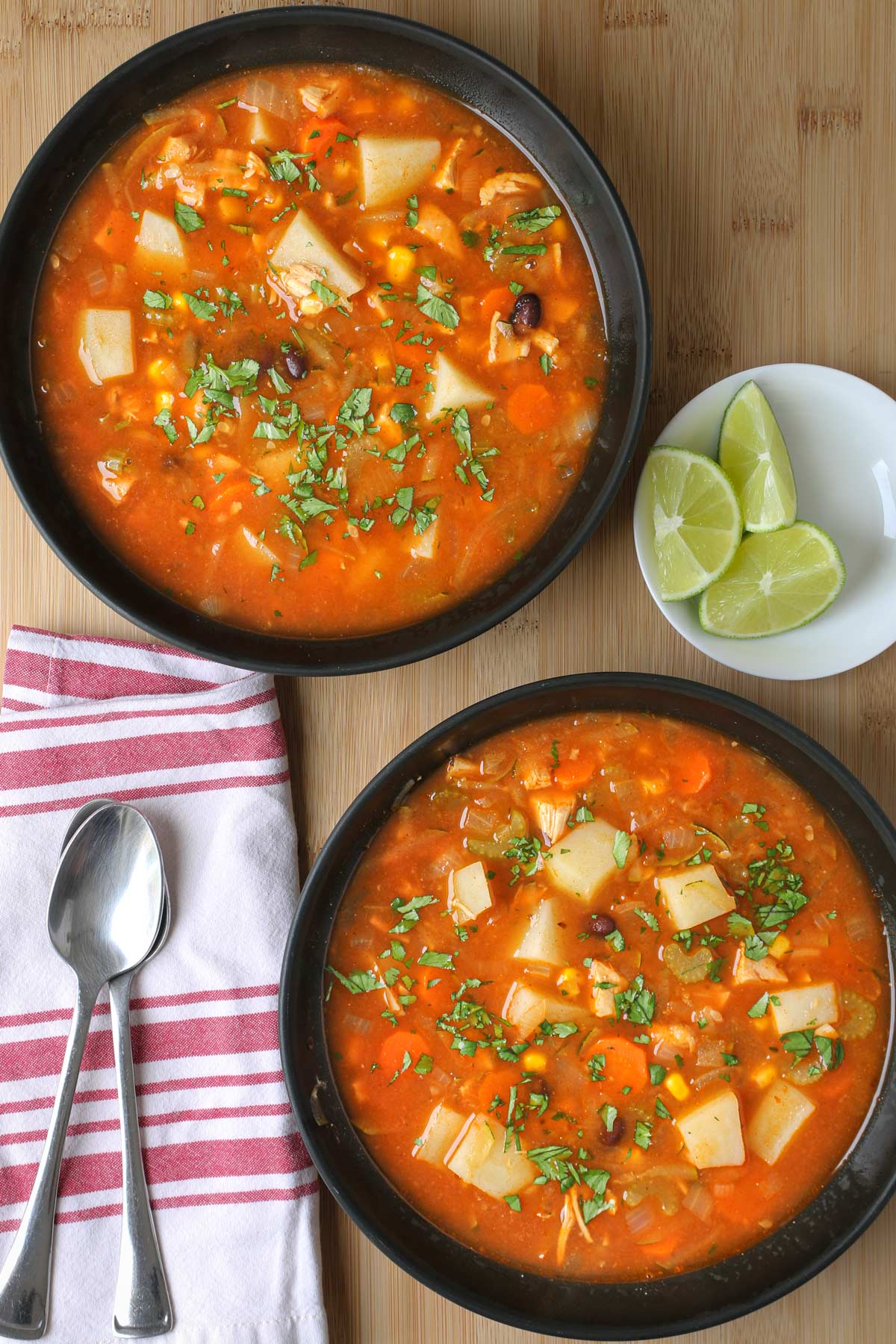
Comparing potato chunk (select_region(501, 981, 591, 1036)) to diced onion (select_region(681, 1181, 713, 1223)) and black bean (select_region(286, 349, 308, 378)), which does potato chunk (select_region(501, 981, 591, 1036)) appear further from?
black bean (select_region(286, 349, 308, 378))

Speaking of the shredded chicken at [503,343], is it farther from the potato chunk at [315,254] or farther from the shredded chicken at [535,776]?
the shredded chicken at [535,776]

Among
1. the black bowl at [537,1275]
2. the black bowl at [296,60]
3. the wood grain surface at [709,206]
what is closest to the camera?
the black bowl at [296,60]

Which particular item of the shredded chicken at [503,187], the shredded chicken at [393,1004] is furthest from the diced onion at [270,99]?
the shredded chicken at [393,1004]

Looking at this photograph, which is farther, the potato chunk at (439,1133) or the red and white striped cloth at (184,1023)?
the red and white striped cloth at (184,1023)

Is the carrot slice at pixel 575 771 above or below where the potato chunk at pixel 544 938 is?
above

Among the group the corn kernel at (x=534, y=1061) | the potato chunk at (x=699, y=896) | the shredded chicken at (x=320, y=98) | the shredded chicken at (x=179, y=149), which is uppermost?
the shredded chicken at (x=320, y=98)

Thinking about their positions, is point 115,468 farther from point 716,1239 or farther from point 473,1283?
point 716,1239

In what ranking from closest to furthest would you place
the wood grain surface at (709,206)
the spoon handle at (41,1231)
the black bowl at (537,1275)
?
the black bowl at (537,1275)
the spoon handle at (41,1231)
the wood grain surface at (709,206)

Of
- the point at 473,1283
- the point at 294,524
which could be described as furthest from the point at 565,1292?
the point at 294,524
